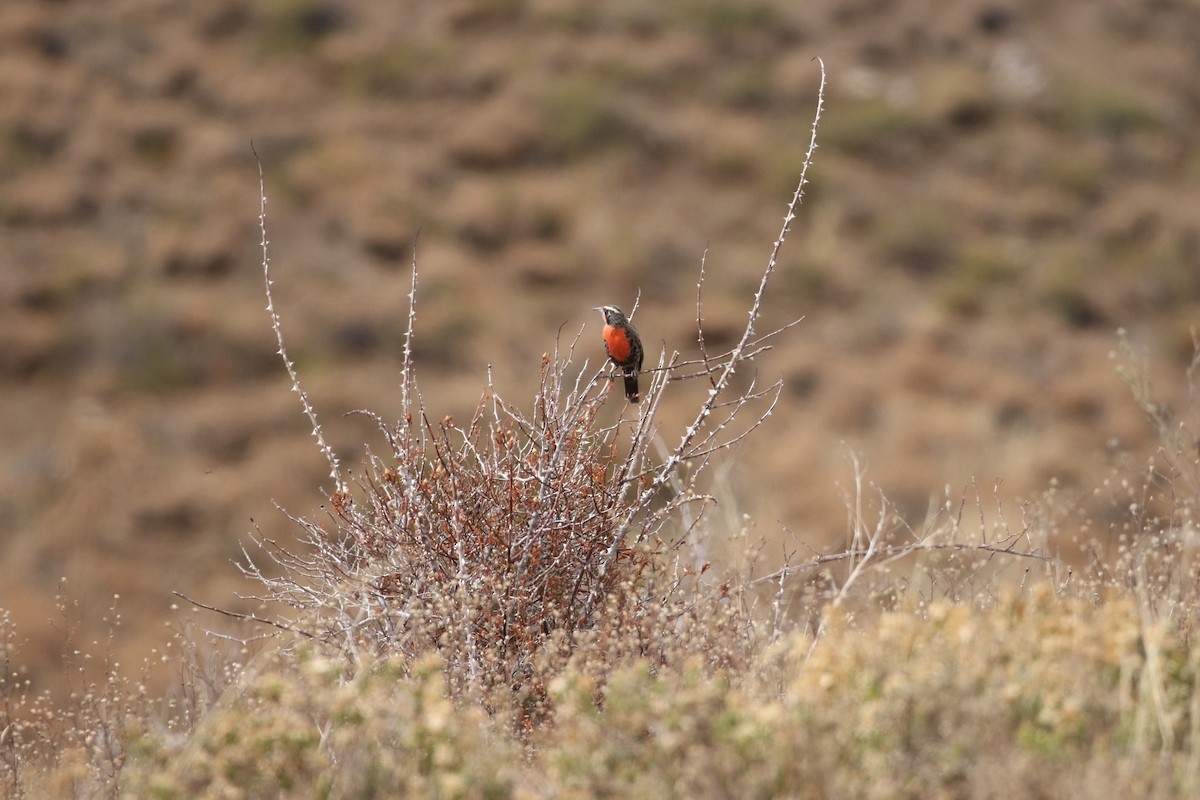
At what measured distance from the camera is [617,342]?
4629 mm

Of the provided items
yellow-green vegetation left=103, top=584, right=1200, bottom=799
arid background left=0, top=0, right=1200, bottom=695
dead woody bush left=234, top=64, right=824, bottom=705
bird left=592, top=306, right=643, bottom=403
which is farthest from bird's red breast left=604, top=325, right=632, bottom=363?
arid background left=0, top=0, right=1200, bottom=695

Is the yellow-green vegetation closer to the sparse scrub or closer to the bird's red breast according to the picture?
the sparse scrub

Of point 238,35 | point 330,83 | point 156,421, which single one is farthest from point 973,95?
point 156,421

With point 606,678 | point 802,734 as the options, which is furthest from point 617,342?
point 802,734

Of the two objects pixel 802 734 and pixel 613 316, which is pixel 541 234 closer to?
pixel 613 316

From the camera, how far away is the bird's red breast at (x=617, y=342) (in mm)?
4621

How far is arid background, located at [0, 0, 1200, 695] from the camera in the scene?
13.6 metres

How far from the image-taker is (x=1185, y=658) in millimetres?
3098

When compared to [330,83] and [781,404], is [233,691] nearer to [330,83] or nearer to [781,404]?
[781,404]

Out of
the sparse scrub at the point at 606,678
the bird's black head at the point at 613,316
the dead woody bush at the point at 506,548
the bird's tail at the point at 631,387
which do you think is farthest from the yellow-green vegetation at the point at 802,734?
the bird's black head at the point at 613,316

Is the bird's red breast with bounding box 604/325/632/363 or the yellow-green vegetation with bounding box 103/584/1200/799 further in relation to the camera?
the bird's red breast with bounding box 604/325/632/363

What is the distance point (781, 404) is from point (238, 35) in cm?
1014

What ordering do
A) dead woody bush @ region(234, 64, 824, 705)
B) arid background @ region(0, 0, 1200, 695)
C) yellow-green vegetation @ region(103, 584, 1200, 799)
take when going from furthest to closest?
arid background @ region(0, 0, 1200, 695) → dead woody bush @ region(234, 64, 824, 705) → yellow-green vegetation @ region(103, 584, 1200, 799)

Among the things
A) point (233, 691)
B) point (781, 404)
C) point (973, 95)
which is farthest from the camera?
point (973, 95)
